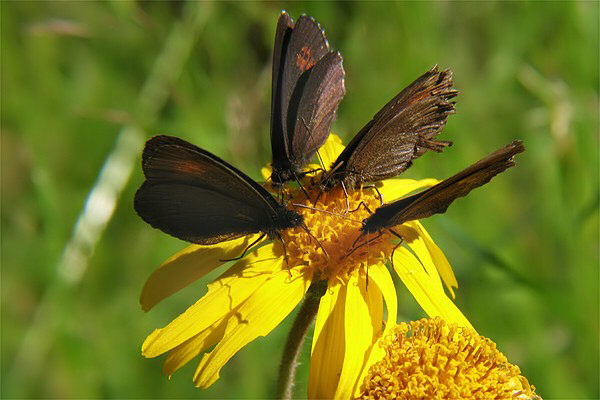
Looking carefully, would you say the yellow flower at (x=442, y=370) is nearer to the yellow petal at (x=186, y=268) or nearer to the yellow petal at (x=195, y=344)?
the yellow petal at (x=195, y=344)

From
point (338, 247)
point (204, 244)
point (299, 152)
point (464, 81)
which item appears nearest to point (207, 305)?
point (204, 244)

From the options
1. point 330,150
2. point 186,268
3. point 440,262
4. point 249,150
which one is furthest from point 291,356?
point 249,150

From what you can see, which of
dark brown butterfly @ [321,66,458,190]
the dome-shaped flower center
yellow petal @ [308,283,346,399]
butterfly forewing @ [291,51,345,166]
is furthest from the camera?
butterfly forewing @ [291,51,345,166]

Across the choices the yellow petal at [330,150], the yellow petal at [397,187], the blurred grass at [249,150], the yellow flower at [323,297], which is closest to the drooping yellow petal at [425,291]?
the yellow flower at [323,297]

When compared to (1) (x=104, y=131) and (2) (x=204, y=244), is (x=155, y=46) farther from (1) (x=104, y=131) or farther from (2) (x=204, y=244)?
(2) (x=204, y=244)

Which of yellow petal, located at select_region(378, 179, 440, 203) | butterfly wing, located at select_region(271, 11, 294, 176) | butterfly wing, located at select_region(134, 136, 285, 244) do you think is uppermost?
butterfly wing, located at select_region(271, 11, 294, 176)

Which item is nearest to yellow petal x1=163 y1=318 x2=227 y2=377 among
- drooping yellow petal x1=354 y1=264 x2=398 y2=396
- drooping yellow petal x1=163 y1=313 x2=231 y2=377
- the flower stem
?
drooping yellow petal x1=163 y1=313 x2=231 y2=377

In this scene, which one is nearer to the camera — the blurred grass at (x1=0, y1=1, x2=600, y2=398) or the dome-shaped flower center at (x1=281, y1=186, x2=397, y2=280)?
the dome-shaped flower center at (x1=281, y1=186, x2=397, y2=280)

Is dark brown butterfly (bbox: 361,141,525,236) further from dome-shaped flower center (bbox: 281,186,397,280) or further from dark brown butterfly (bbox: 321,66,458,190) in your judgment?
dark brown butterfly (bbox: 321,66,458,190)
